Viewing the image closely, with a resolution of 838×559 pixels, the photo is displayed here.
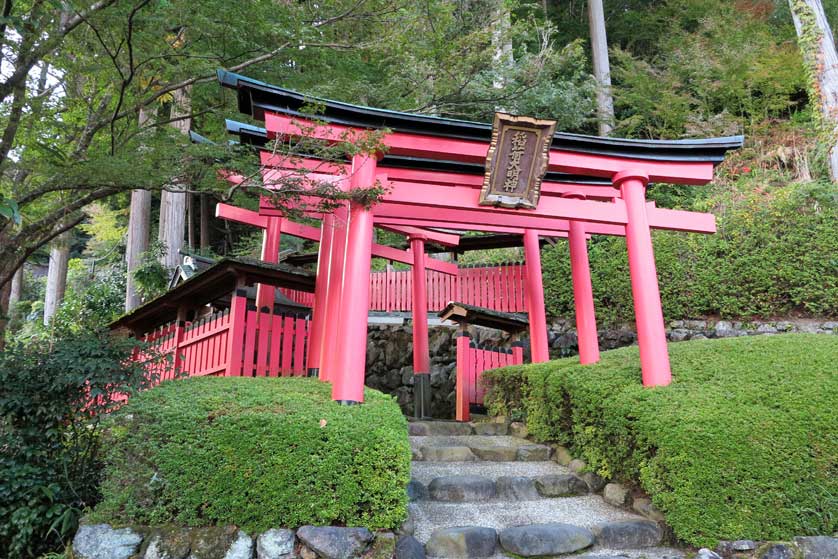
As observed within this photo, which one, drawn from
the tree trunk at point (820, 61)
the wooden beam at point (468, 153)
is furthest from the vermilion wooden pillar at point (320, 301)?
the tree trunk at point (820, 61)

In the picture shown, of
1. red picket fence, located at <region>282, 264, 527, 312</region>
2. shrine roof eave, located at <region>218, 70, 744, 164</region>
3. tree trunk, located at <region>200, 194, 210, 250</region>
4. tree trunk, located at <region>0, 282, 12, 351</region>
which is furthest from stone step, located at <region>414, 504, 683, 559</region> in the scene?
tree trunk, located at <region>200, 194, 210, 250</region>

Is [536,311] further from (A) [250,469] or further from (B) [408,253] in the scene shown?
(A) [250,469]

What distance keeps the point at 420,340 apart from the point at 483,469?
3989 mm

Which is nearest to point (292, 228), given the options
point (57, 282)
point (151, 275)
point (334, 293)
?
point (334, 293)

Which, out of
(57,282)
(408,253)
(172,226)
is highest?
(172,226)

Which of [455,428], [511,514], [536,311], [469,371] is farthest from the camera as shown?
[536,311]

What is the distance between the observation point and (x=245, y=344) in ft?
24.8

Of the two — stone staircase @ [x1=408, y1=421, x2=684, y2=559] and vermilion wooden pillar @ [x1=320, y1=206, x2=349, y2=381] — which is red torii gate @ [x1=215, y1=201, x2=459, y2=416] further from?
stone staircase @ [x1=408, y1=421, x2=684, y2=559]

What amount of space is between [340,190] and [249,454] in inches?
110

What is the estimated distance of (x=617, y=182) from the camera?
7.04 meters

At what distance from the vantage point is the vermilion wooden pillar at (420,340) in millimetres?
9805

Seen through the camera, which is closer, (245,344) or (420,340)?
(245,344)

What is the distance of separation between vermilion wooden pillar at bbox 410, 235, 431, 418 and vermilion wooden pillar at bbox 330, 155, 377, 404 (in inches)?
166

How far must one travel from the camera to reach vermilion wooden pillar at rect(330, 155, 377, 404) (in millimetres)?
5480
